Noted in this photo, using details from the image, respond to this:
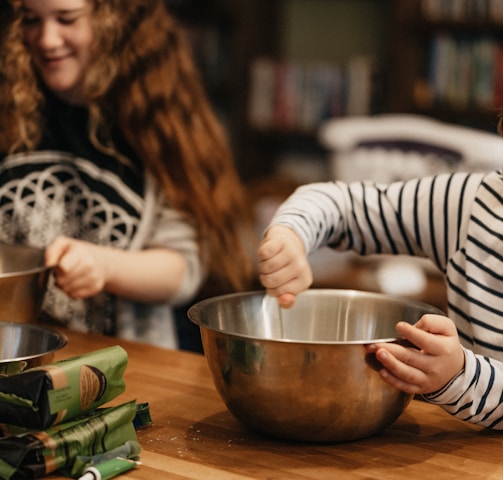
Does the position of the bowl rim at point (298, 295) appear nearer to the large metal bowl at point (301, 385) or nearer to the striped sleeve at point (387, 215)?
the large metal bowl at point (301, 385)

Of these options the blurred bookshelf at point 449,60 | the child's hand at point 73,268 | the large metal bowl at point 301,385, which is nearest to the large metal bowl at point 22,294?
the child's hand at point 73,268

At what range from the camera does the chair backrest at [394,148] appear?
2674mm

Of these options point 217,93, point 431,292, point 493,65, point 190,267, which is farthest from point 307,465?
point 217,93

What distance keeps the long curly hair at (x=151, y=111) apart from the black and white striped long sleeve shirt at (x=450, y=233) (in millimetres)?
462

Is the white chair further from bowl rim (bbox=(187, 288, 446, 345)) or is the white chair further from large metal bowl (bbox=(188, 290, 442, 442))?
large metal bowl (bbox=(188, 290, 442, 442))

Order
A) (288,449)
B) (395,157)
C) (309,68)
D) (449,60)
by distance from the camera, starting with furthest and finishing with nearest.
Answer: (309,68) < (449,60) < (395,157) < (288,449)

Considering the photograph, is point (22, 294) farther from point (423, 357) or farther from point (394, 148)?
point (394, 148)

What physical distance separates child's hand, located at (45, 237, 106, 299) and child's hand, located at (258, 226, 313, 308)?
1.12 ft

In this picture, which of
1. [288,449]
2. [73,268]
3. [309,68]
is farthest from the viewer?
[309,68]

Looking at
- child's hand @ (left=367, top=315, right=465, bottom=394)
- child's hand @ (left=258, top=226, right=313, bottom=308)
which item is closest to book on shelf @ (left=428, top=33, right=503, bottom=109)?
child's hand @ (left=258, top=226, right=313, bottom=308)

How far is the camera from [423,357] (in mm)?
911

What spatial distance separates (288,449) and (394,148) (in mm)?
1961

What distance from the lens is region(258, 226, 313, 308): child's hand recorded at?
1.08 metres

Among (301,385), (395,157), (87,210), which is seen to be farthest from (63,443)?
(395,157)
